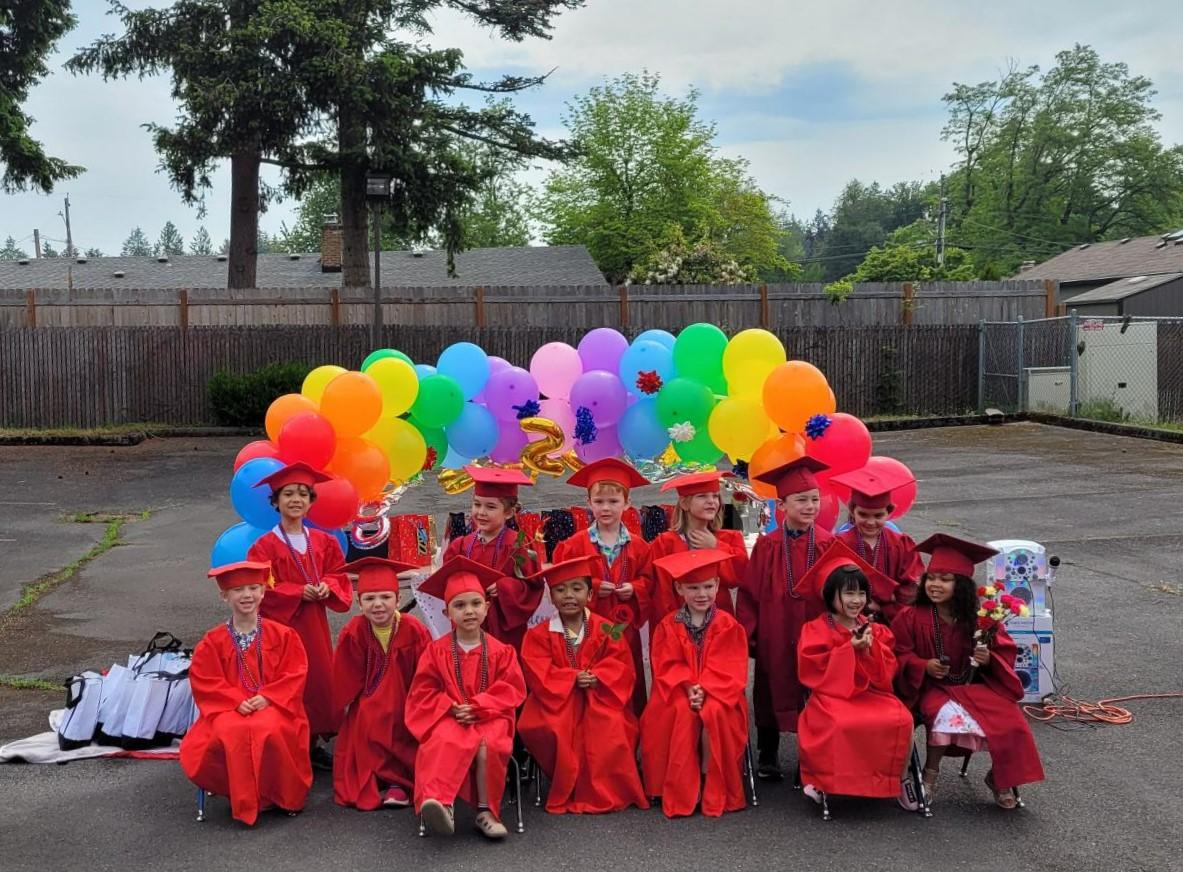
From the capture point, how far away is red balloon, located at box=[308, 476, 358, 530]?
6.85m

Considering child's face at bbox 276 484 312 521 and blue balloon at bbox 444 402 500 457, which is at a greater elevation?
blue balloon at bbox 444 402 500 457

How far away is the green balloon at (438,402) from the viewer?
26.0ft

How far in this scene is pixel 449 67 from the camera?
21953 millimetres

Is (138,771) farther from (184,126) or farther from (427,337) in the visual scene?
(184,126)

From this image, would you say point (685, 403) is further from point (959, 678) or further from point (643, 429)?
point (959, 678)

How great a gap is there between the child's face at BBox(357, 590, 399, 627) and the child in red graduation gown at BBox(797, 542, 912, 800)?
203 centimetres

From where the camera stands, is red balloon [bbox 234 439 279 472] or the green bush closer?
red balloon [bbox 234 439 279 472]

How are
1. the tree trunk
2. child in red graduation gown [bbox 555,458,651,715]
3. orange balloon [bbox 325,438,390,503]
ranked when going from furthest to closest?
the tree trunk → orange balloon [bbox 325,438,390,503] → child in red graduation gown [bbox 555,458,651,715]

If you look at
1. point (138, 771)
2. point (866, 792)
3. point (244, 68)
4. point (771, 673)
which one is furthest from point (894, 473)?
point (244, 68)

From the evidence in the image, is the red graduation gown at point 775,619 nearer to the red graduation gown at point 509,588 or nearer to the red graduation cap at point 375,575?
the red graduation gown at point 509,588

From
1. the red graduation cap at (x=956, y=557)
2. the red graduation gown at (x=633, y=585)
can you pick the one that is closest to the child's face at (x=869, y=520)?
the red graduation cap at (x=956, y=557)

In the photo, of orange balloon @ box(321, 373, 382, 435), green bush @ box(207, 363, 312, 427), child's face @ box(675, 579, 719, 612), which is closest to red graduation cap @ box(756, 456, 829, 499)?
child's face @ box(675, 579, 719, 612)

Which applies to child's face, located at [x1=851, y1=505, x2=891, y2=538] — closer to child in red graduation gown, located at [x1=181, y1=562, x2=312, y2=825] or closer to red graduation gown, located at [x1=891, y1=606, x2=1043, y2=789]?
red graduation gown, located at [x1=891, y1=606, x2=1043, y2=789]

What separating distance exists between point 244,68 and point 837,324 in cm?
1251
